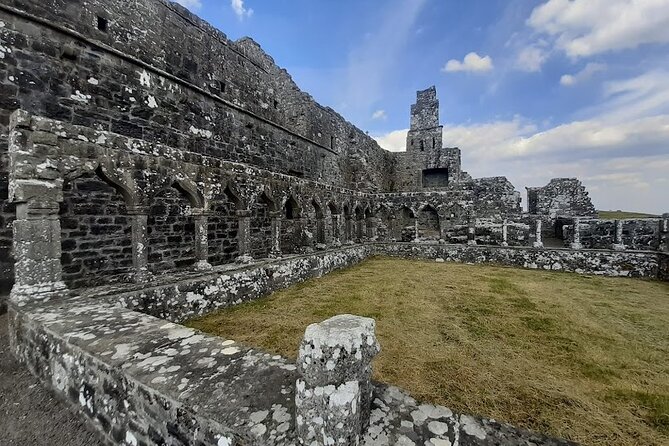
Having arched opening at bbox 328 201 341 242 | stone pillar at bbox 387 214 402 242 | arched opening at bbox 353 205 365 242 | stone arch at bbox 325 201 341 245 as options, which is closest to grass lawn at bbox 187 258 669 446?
stone arch at bbox 325 201 341 245

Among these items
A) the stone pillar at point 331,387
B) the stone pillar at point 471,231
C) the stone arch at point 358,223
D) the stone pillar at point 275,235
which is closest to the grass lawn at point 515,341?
the stone pillar at point 275,235

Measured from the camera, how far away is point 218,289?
482cm

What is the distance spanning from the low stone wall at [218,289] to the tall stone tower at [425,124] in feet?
62.7

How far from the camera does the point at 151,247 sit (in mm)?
7160

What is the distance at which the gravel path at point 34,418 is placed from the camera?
90.5 inches

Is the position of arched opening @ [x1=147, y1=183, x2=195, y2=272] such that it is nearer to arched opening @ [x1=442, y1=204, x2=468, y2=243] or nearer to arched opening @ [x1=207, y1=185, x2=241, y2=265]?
Answer: arched opening @ [x1=207, y1=185, x2=241, y2=265]

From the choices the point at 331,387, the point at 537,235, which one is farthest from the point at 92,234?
the point at 537,235

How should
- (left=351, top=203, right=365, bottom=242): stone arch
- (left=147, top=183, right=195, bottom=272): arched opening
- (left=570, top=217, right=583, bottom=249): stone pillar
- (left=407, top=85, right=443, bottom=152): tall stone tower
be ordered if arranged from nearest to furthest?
(left=147, top=183, right=195, bottom=272): arched opening
(left=570, top=217, right=583, bottom=249): stone pillar
(left=351, top=203, right=365, bottom=242): stone arch
(left=407, top=85, right=443, bottom=152): tall stone tower

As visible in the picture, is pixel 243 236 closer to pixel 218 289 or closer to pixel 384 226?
pixel 218 289

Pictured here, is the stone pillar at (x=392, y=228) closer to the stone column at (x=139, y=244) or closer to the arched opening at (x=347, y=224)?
the arched opening at (x=347, y=224)

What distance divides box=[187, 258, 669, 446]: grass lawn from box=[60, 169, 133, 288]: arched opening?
3.22m

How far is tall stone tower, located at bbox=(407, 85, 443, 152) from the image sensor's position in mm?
23344

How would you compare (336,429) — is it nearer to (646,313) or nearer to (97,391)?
(97,391)

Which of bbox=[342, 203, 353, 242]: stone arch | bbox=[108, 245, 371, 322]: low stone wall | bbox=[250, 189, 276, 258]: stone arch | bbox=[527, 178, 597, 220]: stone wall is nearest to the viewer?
bbox=[108, 245, 371, 322]: low stone wall
